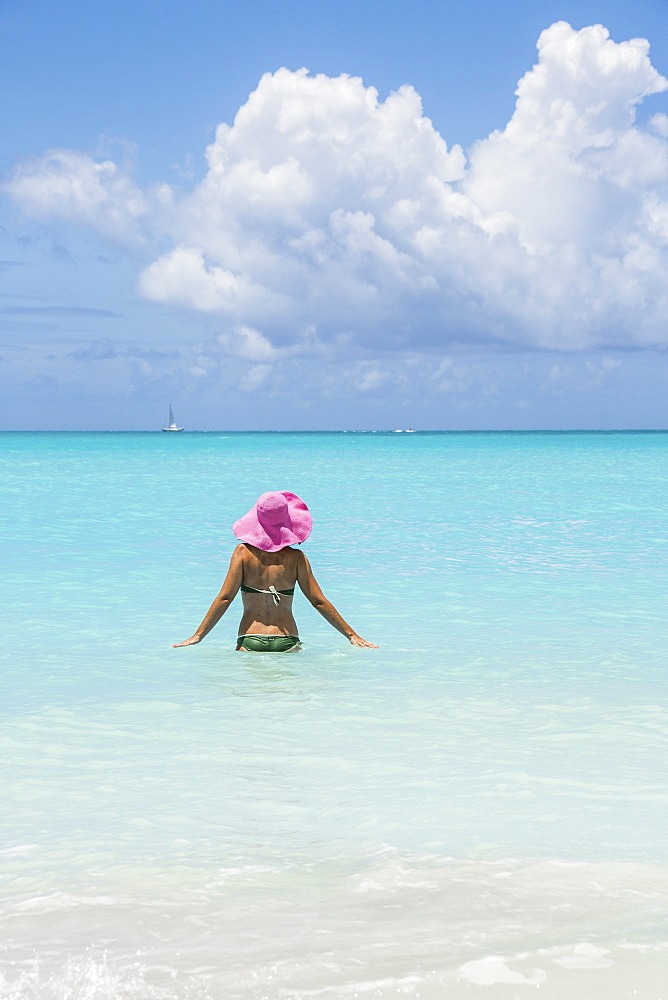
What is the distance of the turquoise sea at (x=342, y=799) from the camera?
297 centimetres

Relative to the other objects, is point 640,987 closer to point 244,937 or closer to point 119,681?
point 244,937

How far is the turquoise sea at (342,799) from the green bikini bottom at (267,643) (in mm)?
88

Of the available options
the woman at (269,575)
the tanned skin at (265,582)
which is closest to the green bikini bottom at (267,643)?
the woman at (269,575)

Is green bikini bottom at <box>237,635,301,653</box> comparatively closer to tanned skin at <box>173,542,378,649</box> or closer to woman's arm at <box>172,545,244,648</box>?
tanned skin at <box>173,542,378,649</box>

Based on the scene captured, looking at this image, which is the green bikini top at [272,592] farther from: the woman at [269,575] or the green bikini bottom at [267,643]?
the green bikini bottom at [267,643]

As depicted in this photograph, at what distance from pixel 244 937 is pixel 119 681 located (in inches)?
152

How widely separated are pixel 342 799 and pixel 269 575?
247 cm

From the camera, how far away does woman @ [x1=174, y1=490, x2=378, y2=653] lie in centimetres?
661

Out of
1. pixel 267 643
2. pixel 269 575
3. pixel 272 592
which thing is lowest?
pixel 267 643

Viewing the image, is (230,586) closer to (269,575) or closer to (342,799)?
(269,575)

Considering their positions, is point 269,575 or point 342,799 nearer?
point 342,799

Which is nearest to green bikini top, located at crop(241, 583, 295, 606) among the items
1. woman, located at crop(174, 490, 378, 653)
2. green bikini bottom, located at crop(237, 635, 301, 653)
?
woman, located at crop(174, 490, 378, 653)

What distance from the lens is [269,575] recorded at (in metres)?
6.74

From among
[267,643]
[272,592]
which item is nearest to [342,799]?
[272,592]
